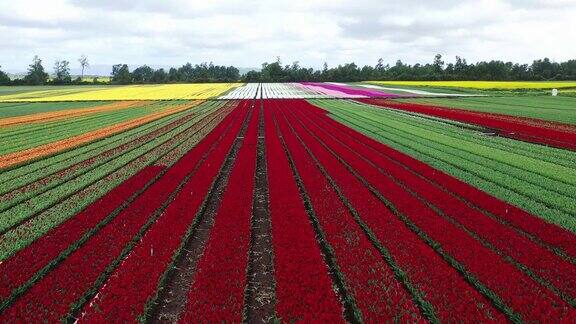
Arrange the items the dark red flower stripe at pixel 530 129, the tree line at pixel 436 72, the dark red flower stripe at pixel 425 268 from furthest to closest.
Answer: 1. the tree line at pixel 436 72
2. the dark red flower stripe at pixel 530 129
3. the dark red flower stripe at pixel 425 268

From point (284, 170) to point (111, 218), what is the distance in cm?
790

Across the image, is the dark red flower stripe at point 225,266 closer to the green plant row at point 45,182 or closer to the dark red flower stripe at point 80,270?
the dark red flower stripe at point 80,270

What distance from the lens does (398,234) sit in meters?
11.7

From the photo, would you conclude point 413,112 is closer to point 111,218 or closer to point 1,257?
point 111,218

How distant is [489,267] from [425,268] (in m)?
1.34

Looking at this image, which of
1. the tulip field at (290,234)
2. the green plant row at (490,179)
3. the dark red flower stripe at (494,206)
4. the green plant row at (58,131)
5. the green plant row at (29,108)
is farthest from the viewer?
the green plant row at (29,108)

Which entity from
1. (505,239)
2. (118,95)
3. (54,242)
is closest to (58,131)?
(54,242)

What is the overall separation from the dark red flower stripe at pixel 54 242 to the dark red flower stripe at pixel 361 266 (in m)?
6.35

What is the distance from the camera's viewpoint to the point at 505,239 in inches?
448

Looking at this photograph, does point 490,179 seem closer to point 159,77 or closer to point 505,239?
point 505,239

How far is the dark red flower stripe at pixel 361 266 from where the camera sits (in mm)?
8156

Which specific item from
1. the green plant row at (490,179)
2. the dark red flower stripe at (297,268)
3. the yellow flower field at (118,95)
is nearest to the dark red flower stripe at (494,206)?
the green plant row at (490,179)

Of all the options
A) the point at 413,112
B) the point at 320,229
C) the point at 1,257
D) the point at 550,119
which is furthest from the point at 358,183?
the point at 413,112

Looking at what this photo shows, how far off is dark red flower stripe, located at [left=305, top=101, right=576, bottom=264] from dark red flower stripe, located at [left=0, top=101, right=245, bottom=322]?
1001cm
